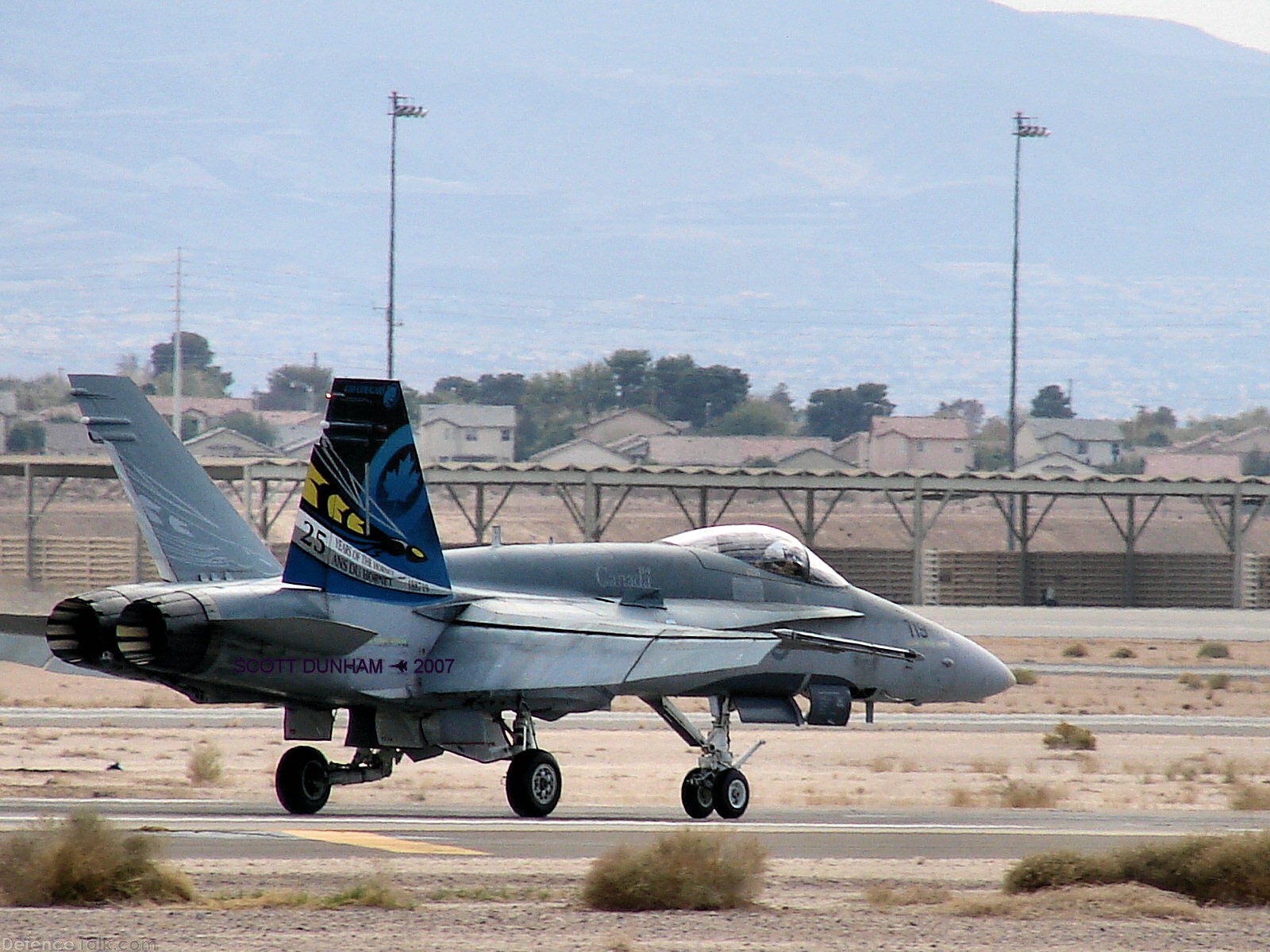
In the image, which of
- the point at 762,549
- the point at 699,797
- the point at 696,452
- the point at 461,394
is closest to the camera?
the point at 699,797

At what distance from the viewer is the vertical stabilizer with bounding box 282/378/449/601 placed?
16922 mm

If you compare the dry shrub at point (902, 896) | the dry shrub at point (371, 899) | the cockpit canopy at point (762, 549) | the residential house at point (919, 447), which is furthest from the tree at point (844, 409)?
the dry shrub at point (371, 899)

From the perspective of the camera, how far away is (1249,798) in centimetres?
2244

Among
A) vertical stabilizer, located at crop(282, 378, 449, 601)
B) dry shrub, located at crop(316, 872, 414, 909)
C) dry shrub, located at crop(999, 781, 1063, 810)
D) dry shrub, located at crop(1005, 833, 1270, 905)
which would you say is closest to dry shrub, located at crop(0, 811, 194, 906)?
dry shrub, located at crop(316, 872, 414, 909)

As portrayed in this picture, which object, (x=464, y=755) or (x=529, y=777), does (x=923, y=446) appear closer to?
(x=529, y=777)

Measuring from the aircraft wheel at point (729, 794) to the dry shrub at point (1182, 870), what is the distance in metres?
5.29

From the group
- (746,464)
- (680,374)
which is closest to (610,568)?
(746,464)

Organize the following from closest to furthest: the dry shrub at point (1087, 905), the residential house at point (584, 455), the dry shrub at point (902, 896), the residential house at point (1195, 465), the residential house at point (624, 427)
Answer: the dry shrub at point (1087, 905)
the dry shrub at point (902, 896)
the residential house at point (584, 455)
the residential house at point (624, 427)
the residential house at point (1195, 465)

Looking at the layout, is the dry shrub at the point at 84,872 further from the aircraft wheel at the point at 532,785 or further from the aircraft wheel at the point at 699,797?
the aircraft wheel at the point at 699,797

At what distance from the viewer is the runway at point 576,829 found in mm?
16234

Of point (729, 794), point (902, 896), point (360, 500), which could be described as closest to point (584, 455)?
point (729, 794)

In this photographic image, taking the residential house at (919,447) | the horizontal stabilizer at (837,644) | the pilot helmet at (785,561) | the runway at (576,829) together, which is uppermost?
the residential house at (919,447)

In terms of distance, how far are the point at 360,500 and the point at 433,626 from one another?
5.34 ft

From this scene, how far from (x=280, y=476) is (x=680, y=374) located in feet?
380
